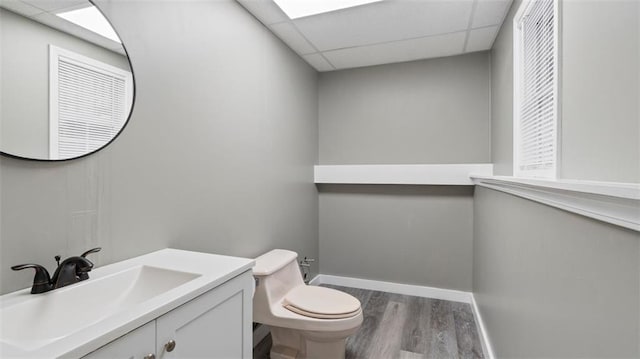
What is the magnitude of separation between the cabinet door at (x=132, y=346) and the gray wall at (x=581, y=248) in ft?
3.39

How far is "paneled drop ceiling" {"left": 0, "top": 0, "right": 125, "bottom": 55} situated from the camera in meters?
0.88

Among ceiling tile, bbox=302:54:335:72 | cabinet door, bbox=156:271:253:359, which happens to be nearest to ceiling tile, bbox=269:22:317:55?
ceiling tile, bbox=302:54:335:72

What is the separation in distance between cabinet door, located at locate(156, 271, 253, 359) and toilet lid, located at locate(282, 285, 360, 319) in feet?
1.79

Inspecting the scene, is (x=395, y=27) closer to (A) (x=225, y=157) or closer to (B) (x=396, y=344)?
(A) (x=225, y=157)

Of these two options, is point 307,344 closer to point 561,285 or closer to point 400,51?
point 561,285

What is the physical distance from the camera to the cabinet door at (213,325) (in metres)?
0.82

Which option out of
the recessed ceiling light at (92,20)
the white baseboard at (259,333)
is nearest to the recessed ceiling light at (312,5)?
the recessed ceiling light at (92,20)

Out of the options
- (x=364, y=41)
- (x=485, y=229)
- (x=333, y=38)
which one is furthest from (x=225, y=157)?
(x=485, y=229)

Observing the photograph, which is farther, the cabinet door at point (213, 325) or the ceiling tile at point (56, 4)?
the ceiling tile at point (56, 4)

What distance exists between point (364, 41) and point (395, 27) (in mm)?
291

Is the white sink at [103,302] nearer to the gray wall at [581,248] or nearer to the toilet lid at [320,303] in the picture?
the toilet lid at [320,303]

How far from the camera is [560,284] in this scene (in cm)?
87

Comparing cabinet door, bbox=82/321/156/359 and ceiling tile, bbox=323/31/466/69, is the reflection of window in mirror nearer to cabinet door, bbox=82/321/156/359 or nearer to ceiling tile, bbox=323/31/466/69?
cabinet door, bbox=82/321/156/359

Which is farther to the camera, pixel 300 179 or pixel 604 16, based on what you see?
pixel 300 179
